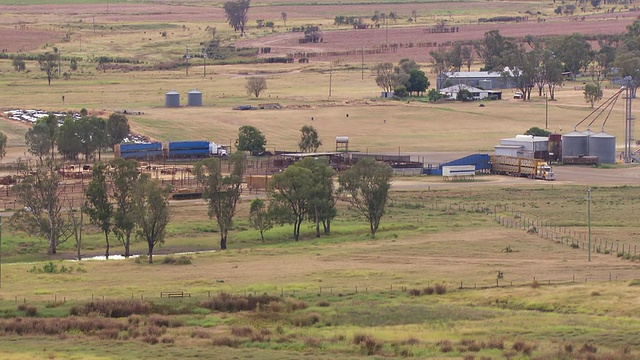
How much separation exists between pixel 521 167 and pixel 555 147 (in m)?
7.00

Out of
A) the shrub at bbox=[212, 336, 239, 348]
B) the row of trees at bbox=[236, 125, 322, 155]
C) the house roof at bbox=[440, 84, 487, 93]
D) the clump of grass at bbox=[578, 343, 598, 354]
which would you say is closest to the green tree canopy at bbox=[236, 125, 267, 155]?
the row of trees at bbox=[236, 125, 322, 155]

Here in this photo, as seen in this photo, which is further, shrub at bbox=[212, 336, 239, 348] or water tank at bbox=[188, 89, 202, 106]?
water tank at bbox=[188, 89, 202, 106]

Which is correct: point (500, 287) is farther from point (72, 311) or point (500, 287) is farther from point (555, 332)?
point (72, 311)

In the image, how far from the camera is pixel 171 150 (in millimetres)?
89500

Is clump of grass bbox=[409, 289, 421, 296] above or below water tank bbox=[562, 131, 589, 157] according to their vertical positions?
below

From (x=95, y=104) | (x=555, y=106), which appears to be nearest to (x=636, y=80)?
(x=555, y=106)

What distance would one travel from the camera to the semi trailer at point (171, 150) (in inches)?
3462

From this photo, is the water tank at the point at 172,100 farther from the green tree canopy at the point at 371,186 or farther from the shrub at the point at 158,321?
the shrub at the point at 158,321

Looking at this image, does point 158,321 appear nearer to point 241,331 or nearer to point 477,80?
point 241,331

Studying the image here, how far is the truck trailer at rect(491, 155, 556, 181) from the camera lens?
274ft

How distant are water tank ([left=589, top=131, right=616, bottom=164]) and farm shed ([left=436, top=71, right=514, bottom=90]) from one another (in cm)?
4604

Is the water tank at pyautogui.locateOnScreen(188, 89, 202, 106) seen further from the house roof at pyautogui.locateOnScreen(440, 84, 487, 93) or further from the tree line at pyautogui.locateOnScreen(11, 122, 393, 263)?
the tree line at pyautogui.locateOnScreen(11, 122, 393, 263)

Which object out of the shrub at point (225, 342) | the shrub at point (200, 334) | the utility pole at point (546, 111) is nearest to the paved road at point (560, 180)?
the utility pole at point (546, 111)

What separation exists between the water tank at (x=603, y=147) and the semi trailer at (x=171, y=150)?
2624cm
